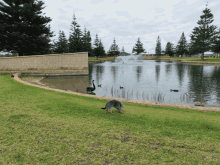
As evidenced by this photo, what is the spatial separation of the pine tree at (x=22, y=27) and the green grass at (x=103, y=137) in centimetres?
2340

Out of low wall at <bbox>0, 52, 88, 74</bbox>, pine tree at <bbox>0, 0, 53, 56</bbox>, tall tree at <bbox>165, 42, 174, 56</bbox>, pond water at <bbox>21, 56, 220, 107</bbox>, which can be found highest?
tall tree at <bbox>165, 42, 174, 56</bbox>

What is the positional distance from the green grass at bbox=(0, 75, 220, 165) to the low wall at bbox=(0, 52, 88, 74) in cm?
1710

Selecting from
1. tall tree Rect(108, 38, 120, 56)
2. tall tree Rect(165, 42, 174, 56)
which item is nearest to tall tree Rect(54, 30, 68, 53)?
tall tree Rect(108, 38, 120, 56)

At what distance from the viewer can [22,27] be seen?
81.4ft

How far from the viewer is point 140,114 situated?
5.62 m

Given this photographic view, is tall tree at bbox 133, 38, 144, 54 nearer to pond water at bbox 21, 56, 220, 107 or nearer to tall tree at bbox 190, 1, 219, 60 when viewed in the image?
Answer: tall tree at bbox 190, 1, 219, 60

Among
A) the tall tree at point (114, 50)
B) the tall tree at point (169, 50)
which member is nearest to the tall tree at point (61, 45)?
the tall tree at point (114, 50)

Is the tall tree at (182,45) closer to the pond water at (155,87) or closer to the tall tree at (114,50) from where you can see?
the tall tree at (114,50)

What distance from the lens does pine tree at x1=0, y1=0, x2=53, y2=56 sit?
80.1 ft

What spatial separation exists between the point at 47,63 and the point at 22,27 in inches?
342

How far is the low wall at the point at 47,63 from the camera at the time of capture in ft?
68.6

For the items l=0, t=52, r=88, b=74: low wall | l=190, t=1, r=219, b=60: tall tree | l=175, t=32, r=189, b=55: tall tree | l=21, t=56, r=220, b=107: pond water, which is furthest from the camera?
l=175, t=32, r=189, b=55: tall tree

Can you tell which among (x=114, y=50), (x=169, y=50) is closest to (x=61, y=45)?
(x=114, y=50)

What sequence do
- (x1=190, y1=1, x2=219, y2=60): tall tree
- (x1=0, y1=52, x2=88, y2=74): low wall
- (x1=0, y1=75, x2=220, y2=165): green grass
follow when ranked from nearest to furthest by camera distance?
1. (x1=0, y1=75, x2=220, y2=165): green grass
2. (x1=0, y1=52, x2=88, y2=74): low wall
3. (x1=190, y1=1, x2=219, y2=60): tall tree
